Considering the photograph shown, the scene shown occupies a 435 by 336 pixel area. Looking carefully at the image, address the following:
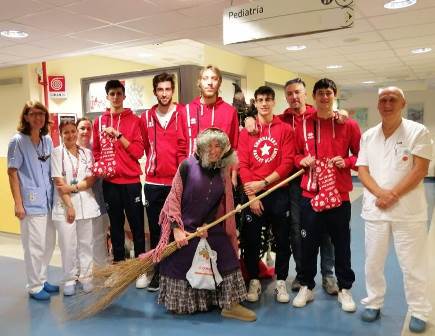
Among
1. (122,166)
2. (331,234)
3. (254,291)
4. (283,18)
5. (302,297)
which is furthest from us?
(122,166)

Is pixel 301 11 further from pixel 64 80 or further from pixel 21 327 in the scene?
pixel 64 80

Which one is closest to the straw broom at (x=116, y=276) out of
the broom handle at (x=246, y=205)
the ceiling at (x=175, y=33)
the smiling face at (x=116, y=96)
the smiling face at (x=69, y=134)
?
→ the broom handle at (x=246, y=205)

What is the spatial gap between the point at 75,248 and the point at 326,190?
207 centimetres

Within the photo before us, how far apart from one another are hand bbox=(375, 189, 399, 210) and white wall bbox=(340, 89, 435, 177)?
928 cm

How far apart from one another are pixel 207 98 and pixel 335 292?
1840 millimetres

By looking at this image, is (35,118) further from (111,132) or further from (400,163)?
(400,163)

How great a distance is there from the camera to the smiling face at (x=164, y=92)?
3113mm

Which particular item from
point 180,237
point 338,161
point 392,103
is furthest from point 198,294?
point 392,103

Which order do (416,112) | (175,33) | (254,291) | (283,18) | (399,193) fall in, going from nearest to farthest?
(399,193)
(283,18)
(254,291)
(175,33)
(416,112)

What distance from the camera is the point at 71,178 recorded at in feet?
10.7

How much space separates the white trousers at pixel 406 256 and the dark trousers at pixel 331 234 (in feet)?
0.67

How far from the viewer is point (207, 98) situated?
9.81 feet

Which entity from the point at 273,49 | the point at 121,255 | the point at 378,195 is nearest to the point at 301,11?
the point at 378,195

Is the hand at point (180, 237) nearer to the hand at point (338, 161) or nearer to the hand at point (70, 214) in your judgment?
the hand at point (70, 214)
